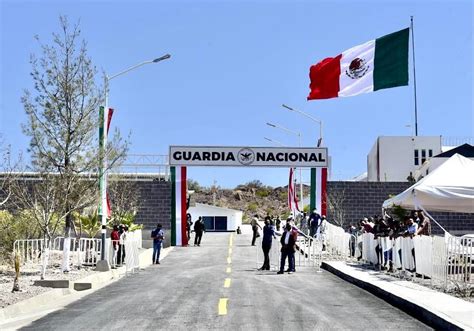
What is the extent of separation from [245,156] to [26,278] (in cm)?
2350

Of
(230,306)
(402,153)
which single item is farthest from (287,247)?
(402,153)

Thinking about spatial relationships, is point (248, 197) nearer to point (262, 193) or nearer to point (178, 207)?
point (262, 193)

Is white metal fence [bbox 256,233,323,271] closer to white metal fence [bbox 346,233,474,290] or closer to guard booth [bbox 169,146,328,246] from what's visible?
white metal fence [bbox 346,233,474,290]

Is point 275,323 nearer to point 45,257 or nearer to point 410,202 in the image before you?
point 45,257

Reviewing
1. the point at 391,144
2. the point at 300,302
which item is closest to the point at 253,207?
the point at 391,144

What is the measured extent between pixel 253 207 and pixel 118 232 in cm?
10202

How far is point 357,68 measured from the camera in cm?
2495

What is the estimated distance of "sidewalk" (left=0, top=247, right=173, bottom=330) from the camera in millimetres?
12281

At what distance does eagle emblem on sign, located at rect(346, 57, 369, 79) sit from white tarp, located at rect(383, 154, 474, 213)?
6025 mm

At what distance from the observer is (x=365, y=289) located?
1706 cm

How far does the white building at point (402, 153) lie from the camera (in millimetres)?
62312

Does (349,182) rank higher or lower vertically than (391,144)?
lower

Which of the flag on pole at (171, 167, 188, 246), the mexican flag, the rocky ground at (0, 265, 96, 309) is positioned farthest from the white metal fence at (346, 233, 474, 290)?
the flag on pole at (171, 167, 188, 246)

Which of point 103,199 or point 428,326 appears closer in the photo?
point 428,326
